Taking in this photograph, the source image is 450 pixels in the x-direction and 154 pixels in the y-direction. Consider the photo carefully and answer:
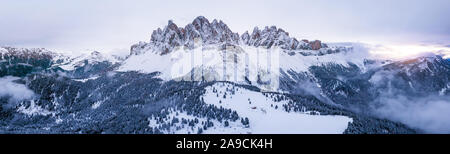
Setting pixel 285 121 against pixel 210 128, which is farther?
pixel 285 121

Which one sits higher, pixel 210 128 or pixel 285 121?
pixel 285 121

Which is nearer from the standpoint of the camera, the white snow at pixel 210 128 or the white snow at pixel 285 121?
the white snow at pixel 210 128

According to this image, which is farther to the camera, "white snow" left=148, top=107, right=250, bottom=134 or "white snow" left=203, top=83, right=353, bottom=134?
"white snow" left=203, top=83, right=353, bottom=134
